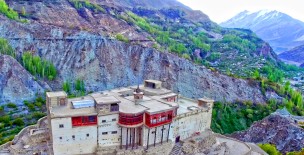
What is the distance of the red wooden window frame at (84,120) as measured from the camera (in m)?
34.9

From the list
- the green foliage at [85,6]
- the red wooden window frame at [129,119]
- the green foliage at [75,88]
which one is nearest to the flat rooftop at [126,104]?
the red wooden window frame at [129,119]

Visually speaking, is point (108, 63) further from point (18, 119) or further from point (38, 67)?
point (18, 119)

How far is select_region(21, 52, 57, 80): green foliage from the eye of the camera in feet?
241

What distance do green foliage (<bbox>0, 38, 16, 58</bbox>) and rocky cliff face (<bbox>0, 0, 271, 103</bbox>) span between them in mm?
1798

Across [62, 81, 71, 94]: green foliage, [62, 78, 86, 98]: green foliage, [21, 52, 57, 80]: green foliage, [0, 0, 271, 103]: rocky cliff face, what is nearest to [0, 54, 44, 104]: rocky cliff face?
[21, 52, 57, 80]: green foliage

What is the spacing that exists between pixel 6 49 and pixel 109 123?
5042 centimetres

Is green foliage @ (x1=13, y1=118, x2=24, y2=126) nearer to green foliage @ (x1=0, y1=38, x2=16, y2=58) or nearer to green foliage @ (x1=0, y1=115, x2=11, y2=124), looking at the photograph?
green foliage @ (x1=0, y1=115, x2=11, y2=124)

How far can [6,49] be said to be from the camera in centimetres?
7412

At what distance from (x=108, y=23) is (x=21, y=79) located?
4914cm

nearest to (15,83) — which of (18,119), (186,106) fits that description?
(18,119)

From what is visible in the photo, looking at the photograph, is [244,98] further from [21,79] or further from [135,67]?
[21,79]

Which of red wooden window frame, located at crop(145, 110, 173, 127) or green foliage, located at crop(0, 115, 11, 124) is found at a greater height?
red wooden window frame, located at crop(145, 110, 173, 127)

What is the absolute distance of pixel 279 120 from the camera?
218ft

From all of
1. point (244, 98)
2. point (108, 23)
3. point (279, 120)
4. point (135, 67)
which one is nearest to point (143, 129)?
point (279, 120)
